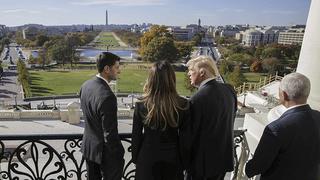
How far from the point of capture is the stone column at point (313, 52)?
4.69 meters

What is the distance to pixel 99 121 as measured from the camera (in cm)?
384

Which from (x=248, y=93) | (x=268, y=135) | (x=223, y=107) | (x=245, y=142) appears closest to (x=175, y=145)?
(x=223, y=107)

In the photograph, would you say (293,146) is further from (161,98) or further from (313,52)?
(313,52)

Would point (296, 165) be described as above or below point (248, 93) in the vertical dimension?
above

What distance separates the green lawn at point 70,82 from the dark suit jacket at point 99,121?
39.4m

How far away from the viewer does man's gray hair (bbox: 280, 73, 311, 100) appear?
3057 millimetres

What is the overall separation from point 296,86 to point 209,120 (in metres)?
0.97

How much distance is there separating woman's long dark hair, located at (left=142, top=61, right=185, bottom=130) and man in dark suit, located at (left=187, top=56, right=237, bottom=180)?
0.86 ft

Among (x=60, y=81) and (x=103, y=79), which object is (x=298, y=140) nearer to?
(x=103, y=79)

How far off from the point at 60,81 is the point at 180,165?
170 ft

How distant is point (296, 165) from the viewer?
3193 mm

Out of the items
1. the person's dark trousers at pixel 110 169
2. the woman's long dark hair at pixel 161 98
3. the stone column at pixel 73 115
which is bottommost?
the stone column at pixel 73 115

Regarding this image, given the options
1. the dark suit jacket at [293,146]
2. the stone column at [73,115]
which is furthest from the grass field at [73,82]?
the dark suit jacket at [293,146]

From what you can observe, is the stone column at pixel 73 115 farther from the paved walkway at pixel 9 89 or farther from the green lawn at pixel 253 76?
the green lawn at pixel 253 76
